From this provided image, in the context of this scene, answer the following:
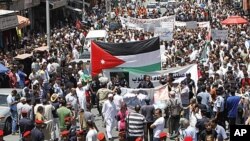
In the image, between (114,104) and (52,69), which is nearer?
(114,104)

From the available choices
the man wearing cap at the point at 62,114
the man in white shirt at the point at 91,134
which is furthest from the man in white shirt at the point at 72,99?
the man in white shirt at the point at 91,134

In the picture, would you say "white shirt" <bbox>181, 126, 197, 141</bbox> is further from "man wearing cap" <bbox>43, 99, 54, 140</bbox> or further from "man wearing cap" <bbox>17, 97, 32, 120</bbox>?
"man wearing cap" <bbox>17, 97, 32, 120</bbox>

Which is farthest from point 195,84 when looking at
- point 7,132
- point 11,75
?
point 11,75

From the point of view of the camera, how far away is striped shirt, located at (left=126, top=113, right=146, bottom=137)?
15.7 meters

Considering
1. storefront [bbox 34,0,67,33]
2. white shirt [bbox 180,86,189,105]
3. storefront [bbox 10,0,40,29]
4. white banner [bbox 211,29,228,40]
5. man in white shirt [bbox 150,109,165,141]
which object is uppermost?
man in white shirt [bbox 150,109,165,141]

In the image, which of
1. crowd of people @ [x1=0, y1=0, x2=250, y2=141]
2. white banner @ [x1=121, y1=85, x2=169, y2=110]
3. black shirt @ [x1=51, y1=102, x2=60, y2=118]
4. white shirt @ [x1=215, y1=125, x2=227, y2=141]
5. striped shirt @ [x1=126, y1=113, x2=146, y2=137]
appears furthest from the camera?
white banner @ [x1=121, y1=85, x2=169, y2=110]

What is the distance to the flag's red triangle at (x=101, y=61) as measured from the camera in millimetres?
21828

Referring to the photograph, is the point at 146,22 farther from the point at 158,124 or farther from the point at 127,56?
the point at 158,124

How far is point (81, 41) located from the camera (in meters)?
39.3

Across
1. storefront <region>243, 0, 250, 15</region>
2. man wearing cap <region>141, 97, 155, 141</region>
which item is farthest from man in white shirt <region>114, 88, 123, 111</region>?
storefront <region>243, 0, 250, 15</region>

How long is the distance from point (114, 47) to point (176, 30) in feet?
58.3

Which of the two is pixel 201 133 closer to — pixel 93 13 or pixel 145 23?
pixel 145 23

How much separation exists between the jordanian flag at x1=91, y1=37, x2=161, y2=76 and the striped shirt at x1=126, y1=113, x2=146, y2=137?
6071 millimetres

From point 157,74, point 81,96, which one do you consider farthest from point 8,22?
point 81,96
